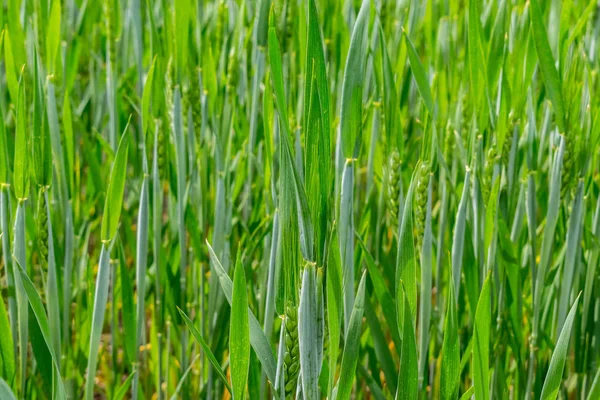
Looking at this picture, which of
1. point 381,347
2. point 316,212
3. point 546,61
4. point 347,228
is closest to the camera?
point 316,212

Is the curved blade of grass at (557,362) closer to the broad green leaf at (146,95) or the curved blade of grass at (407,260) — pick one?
the curved blade of grass at (407,260)

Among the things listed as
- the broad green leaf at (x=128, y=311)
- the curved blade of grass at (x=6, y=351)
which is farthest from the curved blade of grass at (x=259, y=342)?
the broad green leaf at (x=128, y=311)

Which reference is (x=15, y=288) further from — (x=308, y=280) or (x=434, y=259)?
(x=434, y=259)

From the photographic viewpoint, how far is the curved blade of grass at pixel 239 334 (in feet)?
1.81

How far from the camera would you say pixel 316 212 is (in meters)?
0.56

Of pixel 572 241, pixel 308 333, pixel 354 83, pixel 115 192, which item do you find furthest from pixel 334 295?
pixel 572 241

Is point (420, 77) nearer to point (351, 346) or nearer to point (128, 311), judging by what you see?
point (351, 346)

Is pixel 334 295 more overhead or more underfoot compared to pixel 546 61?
more underfoot

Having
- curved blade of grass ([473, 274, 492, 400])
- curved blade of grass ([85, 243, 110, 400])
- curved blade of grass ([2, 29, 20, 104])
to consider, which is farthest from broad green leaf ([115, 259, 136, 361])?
curved blade of grass ([473, 274, 492, 400])

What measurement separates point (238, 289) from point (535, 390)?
556 millimetres

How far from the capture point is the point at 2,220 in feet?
2.53

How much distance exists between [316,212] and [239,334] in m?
0.11

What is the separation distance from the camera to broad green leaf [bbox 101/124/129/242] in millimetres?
743

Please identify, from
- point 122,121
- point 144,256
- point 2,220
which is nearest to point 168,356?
point 144,256
